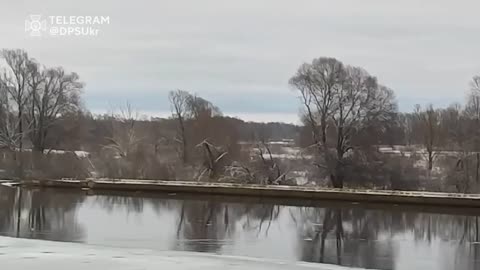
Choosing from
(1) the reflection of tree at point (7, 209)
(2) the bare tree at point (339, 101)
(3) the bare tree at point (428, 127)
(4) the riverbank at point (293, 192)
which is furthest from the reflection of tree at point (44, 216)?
(3) the bare tree at point (428, 127)

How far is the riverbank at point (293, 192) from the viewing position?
14930 millimetres

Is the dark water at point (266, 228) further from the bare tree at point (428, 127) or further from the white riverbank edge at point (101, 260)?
the bare tree at point (428, 127)

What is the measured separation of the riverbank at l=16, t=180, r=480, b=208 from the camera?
14.9 m

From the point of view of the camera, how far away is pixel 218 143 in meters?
25.7

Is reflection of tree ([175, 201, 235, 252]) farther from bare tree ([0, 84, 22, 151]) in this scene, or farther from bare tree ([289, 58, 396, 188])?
bare tree ([0, 84, 22, 151])

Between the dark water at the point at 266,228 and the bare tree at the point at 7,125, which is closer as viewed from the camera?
the dark water at the point at 266,228

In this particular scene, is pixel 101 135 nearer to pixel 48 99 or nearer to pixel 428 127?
pixel 48 99

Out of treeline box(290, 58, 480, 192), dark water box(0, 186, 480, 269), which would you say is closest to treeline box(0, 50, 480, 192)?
treeline box(290, 58, 480, 192)

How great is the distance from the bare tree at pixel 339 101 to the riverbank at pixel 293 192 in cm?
742

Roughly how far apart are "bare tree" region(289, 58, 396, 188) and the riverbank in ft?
24.3

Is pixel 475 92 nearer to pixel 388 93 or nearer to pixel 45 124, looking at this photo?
pixel 388 93

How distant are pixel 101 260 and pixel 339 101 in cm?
2001

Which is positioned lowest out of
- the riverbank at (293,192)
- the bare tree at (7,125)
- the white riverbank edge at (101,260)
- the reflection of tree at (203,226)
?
the reflection of tree at (203,226)

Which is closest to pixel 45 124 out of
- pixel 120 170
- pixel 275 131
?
pixel 120 170
